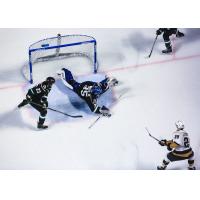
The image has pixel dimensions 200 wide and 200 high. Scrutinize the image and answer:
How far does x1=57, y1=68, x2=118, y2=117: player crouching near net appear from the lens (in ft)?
10.9

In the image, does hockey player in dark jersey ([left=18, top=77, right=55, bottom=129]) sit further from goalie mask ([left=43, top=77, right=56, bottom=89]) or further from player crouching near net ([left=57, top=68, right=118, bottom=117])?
player crouching near net ([left=57, top=68, right=118, bottom=117])

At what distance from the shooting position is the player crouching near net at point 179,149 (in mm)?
3271

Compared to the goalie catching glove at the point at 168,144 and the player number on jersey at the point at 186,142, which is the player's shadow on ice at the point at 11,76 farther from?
the player number on jersey at the point at 186,142

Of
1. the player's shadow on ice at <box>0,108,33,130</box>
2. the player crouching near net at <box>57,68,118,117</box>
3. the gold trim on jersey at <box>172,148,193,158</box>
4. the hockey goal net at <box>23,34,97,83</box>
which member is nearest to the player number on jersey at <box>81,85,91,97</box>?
the player crouching near net at <box>57,68,118,117</box>

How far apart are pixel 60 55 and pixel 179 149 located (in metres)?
1.04

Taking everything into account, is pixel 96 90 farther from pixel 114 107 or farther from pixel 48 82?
pixel 48 82

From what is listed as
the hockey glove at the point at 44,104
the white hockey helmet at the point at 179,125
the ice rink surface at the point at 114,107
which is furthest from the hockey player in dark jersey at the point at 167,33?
the hockey glove at the point at 44,104

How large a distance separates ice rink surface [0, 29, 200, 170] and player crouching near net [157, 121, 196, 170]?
1.4 inches

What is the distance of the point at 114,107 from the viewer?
10.9ft

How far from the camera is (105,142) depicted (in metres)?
3.28

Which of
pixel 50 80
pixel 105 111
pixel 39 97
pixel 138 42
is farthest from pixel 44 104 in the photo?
pixel 138 42
